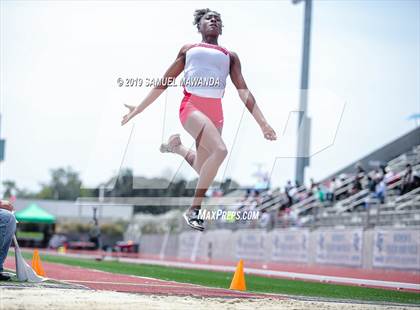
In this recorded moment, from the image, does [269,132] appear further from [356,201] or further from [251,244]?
[251,244]

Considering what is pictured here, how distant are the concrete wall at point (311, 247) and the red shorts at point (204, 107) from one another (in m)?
14.5

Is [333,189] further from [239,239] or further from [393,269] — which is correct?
[393,269]

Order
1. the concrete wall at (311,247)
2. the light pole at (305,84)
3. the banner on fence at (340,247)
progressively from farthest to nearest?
1. the banner on fence at (340,247)
2. the concrete wall at (311,247)
3. the light pole at (305,84)

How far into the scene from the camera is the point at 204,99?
760 centimetres

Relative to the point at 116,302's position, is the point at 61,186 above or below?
above

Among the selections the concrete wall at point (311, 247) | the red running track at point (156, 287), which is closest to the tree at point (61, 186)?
the concrete wall at point (311, 247)

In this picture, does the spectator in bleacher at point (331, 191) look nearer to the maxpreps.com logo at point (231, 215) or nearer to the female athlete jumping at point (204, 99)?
the maxpreps.com logo at point (231, 215)

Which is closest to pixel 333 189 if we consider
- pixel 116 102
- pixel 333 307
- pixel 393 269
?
pixel 393 269

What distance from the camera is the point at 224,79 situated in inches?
301

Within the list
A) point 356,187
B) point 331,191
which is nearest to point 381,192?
point 356,187

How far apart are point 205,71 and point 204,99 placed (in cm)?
27

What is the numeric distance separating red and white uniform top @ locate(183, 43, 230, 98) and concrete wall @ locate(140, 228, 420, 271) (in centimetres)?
1468

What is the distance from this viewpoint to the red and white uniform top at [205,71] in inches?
297

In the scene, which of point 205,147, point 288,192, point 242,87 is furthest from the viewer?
point 288,192
